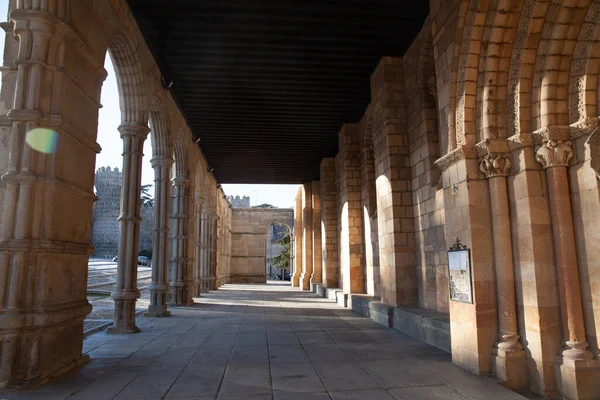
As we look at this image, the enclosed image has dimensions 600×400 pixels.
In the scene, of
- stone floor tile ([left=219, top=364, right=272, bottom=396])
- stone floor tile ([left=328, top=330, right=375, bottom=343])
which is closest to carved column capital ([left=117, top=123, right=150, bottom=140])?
stone floor tile ([left=219, top=364, right=272, bottom=396])

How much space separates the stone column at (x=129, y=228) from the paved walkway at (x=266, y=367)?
41 cm

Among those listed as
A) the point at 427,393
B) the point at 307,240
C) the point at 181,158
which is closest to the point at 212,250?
the point at 307,240

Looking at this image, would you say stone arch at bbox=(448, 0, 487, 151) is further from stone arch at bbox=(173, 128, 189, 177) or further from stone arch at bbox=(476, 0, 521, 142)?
stone arch at bbox=(173, 128, 189, 177)

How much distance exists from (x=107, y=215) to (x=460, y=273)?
4369 centimetres

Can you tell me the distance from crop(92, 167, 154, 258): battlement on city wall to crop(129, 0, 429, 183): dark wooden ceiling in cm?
3399

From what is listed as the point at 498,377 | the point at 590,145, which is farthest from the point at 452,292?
the point at 590,145

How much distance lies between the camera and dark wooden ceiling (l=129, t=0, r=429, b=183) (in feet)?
21.2

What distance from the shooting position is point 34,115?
12.6ft

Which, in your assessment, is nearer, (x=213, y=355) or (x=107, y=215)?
(x=213, y=355)

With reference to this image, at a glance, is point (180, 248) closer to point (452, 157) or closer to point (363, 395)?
point (452, 157)

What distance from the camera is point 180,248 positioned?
35.8 feet

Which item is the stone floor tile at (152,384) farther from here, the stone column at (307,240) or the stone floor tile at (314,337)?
the stone column at (307,240)

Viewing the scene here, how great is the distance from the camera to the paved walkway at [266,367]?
141 inches

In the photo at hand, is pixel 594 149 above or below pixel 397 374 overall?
above
